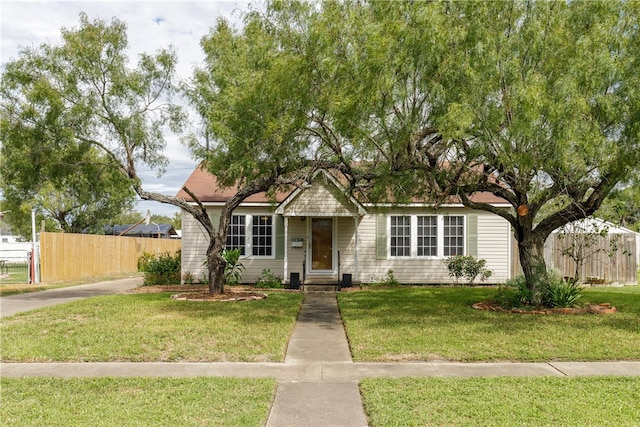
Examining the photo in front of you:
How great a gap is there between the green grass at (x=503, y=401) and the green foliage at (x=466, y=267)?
10948 mm

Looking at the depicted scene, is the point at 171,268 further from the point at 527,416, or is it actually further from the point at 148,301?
the point at 527,416

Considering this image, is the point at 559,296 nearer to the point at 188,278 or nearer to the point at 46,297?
the point at 188,278

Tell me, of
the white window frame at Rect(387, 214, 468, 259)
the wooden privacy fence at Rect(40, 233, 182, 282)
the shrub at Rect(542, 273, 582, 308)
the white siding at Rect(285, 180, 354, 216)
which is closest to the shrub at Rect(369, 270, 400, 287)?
the white window frame at Rect(387, 214, 468, 259)

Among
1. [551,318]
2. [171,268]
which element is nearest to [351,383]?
Result: [551,318]

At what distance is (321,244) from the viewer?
57.3ft

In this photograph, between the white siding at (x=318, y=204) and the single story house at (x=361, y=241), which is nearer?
the white siding at (x=318, y=204)

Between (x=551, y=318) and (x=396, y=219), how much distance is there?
8.08 m

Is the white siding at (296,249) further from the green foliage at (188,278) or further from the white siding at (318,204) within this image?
the green foliage at (188,278)

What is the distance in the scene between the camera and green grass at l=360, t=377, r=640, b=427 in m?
4.68

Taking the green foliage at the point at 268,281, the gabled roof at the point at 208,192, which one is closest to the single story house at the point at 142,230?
the gabled roof at the point at 208,192

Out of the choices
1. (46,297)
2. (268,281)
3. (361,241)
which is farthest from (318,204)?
(46,297)

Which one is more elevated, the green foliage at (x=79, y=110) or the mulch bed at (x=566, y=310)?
the green foliage at (x=79, y=110)

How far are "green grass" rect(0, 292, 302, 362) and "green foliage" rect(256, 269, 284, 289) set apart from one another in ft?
12.7

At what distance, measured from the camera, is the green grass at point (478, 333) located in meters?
7.20
